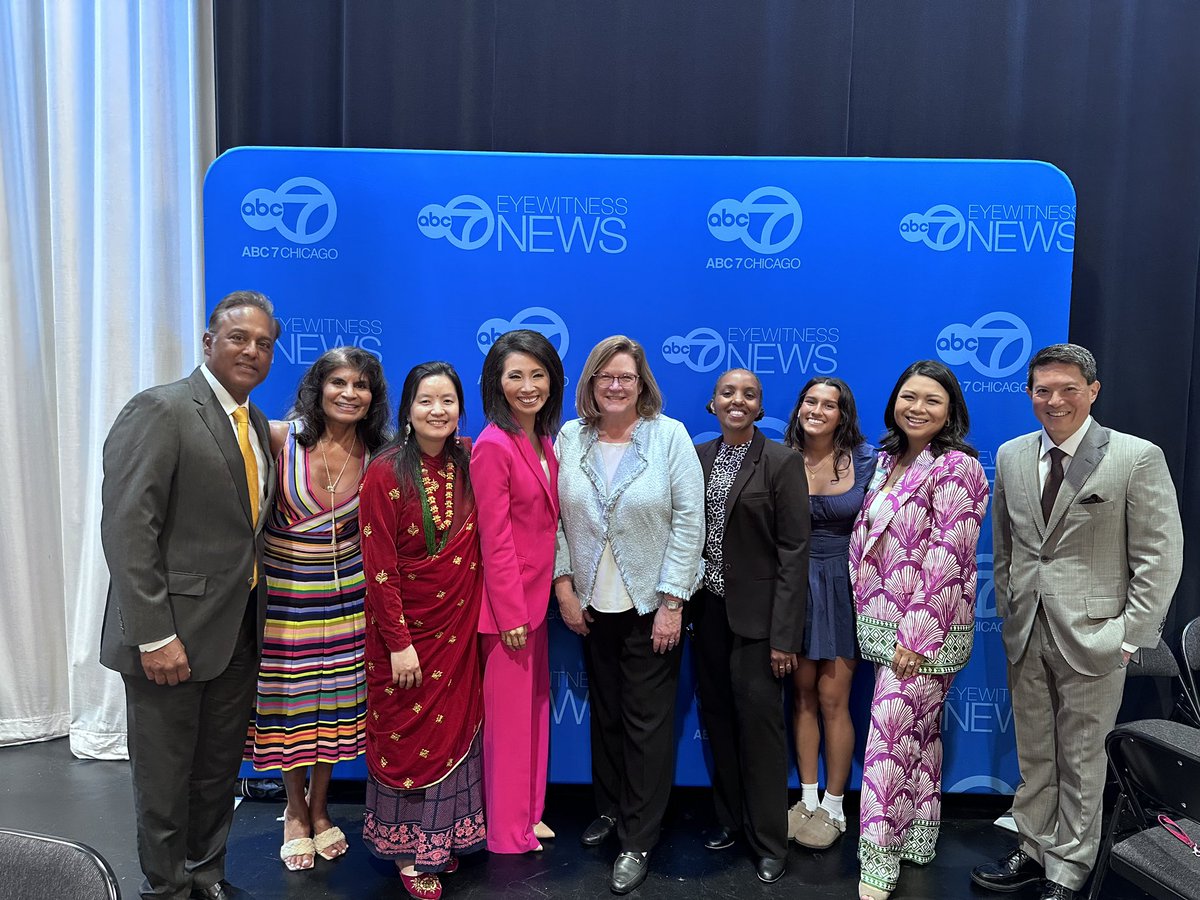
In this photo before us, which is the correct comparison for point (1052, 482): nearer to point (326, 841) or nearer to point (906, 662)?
point (906, 662)

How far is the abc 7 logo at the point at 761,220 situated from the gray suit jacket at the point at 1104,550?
4.46 ft

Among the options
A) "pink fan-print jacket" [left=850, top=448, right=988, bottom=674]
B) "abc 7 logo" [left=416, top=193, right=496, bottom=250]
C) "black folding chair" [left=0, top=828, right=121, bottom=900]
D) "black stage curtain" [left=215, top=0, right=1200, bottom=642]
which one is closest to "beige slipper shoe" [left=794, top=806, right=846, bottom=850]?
"pink fan-print jacket" [left=850, top=448, right=988, bottom=674]

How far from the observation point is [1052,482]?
2887mm

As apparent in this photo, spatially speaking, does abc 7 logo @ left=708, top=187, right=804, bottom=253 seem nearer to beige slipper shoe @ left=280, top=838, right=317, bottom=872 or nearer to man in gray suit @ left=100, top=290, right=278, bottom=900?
man in gray suit @ left=100, top=290, right=278, bottom=900

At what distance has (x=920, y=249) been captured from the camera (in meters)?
3.46

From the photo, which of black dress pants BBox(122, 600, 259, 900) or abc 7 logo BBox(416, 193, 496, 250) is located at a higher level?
abc 7 logo BBox(416, 193, 496, 250)

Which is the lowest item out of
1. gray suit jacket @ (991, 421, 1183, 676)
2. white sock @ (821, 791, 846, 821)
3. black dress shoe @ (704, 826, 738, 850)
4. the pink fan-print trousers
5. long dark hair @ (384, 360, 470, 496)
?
black dress shoe @ (704, 826, 738, 850)

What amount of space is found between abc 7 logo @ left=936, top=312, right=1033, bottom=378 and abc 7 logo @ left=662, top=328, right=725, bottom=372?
0.95m

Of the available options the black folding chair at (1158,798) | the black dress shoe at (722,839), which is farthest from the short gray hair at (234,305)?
the black folding chair at (1158,798)

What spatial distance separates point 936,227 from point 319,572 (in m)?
2.85

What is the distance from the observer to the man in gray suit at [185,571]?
98.2 inches

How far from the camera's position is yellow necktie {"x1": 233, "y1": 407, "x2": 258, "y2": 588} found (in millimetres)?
2701

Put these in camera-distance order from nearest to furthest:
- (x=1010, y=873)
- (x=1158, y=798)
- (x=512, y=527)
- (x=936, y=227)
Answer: (x=1158, y=798)
(x=512, y=527)
(x=1010, y=873)
(x=936, y=227)

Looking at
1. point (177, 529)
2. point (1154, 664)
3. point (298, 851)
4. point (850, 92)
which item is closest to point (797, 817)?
point (1154, 664)
